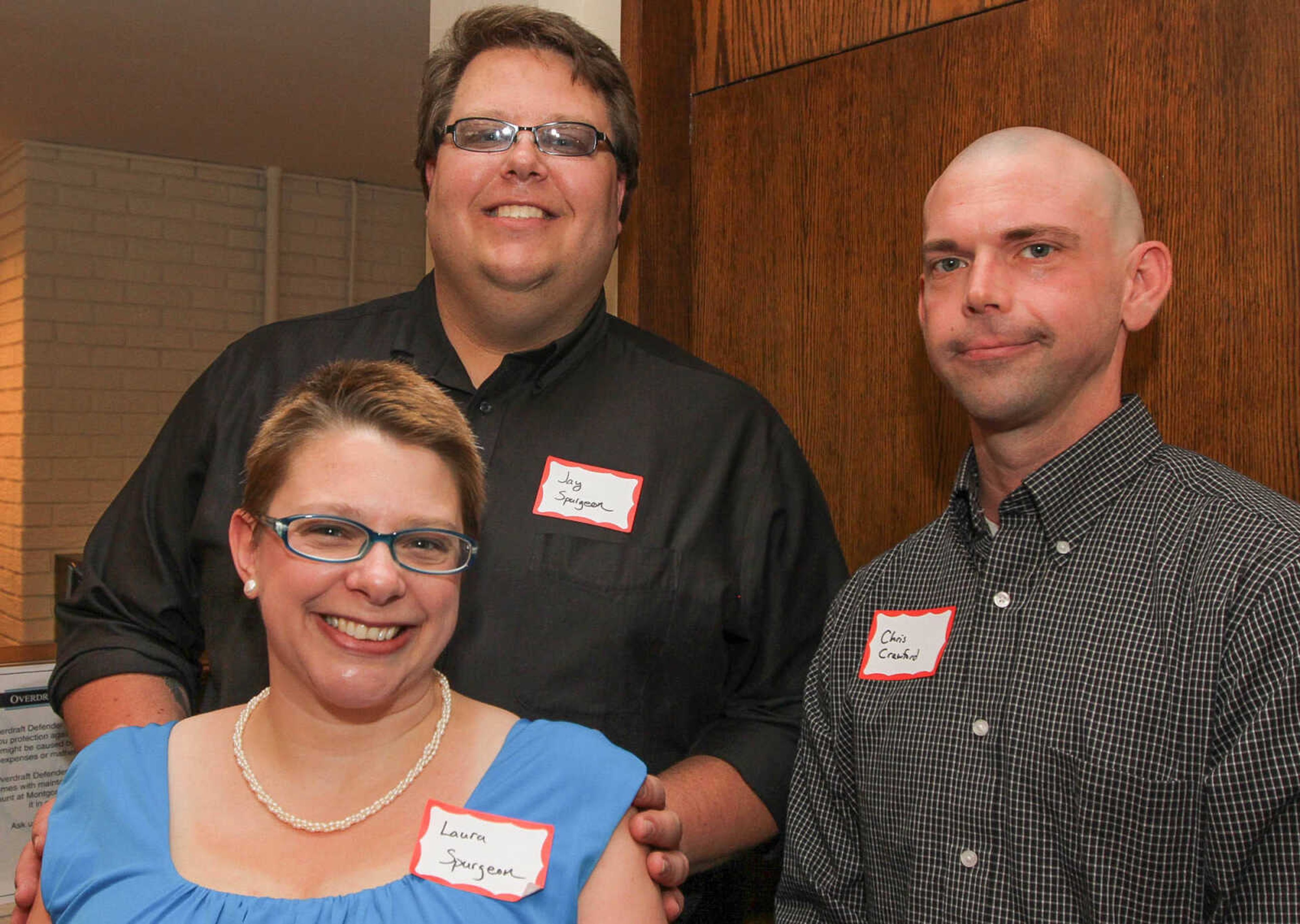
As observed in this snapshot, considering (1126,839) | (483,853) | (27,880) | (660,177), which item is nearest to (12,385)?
(660,177)

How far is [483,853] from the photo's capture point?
48.1 inches

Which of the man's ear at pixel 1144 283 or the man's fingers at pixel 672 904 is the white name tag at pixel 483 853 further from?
the man's ear at pixel 1144 283

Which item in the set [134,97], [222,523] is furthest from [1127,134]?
[134,97]

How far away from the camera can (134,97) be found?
554 centimetres

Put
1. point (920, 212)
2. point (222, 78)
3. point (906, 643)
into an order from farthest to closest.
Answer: point (222, 78), point (920, 212), point (906, 643)

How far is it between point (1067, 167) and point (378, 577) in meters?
0.99

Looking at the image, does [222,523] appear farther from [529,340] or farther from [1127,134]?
[1127,134]

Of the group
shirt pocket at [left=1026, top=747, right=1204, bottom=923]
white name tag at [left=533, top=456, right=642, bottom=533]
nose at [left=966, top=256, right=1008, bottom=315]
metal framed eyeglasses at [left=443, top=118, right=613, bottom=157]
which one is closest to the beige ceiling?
metal framed eyeglasses at [left=443, top=118, right=613, bottom=157]

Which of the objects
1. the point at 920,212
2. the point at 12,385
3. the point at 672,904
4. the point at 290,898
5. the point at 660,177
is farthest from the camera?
the point at 12,385

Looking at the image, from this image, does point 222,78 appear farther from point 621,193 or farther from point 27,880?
point 27,880

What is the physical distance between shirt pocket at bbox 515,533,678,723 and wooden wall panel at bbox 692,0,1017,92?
3.70ft

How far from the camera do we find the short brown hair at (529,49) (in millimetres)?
1732

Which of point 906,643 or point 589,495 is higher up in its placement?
point 589,495

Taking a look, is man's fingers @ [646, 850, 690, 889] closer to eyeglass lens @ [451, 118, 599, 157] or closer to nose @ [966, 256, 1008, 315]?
nose @ [966, 256, 1008, 315]
